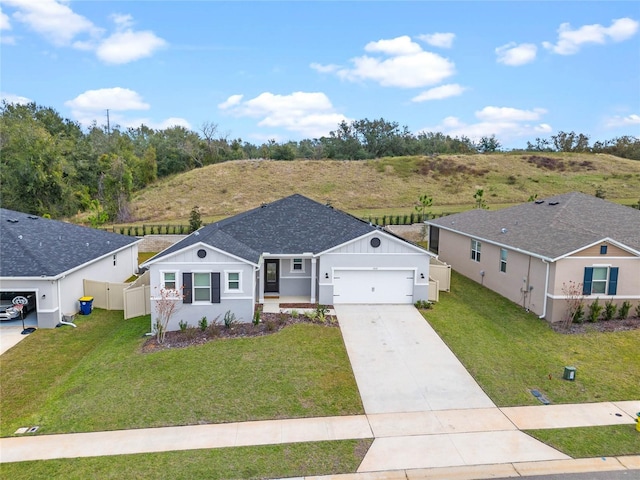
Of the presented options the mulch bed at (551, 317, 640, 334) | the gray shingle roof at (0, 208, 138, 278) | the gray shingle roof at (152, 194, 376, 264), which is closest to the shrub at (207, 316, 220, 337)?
the gray shingle roof at (152, 194, 376, 264)

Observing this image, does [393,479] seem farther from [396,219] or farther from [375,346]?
[396,219]

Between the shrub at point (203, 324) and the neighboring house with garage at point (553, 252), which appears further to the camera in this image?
the neighboring house with garage at point (553, 252)

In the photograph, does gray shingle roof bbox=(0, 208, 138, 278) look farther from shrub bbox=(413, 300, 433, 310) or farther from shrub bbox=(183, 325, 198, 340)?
shrub bbox=(413, 300, 433, 310)

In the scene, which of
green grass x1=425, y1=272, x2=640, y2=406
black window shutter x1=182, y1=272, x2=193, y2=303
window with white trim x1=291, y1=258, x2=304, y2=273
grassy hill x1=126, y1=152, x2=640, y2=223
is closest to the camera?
green grass x1=425, y1=272, x2=640, y2=406

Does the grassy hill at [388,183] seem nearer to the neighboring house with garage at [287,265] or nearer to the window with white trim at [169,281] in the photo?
the neighboring house with garage at [287,265]

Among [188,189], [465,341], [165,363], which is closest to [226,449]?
[165,363]

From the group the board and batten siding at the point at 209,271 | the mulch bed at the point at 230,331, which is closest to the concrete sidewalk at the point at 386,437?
the mulch bed at the point at 230,331

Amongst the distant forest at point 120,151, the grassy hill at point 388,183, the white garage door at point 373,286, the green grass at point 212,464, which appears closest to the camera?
the green grass at point 212,464
